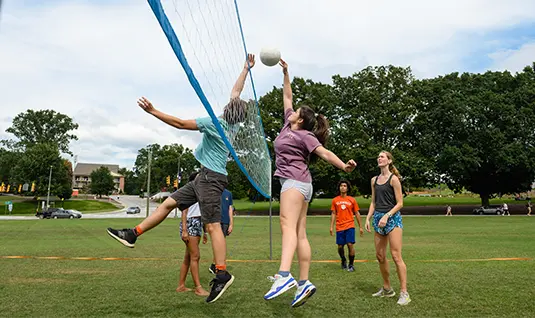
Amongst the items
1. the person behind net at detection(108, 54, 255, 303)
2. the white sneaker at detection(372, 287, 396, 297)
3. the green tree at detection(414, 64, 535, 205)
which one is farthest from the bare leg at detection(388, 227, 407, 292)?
the green tree at detection(414, 64, 535, 205)

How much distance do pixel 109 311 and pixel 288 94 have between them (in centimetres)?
319

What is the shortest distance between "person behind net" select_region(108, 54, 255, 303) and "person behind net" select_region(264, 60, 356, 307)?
2.02ft

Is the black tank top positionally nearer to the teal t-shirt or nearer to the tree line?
the teal t-shirt

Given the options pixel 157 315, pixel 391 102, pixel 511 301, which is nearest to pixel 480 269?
pixel 511 301

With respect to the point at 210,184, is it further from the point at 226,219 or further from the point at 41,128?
the point at 41,128

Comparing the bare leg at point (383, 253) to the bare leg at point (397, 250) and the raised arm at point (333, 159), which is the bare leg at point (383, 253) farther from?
the raised arm at point (333, 159)

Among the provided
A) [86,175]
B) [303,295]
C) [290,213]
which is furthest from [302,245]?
[86,175]

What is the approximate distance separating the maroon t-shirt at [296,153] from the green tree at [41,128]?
76.2 metres

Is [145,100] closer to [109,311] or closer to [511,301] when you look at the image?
[109,311]

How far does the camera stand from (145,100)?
382 cm

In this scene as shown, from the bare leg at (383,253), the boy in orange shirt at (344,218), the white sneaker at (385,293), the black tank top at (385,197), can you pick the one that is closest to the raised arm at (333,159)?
the black tank top at (385,197)

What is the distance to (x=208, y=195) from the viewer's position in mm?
4383

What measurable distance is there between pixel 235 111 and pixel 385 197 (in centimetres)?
250

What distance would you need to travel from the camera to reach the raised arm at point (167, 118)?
381 centimetres
